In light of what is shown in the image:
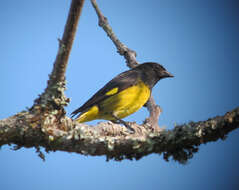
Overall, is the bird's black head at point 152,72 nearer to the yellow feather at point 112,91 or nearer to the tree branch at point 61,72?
the yellow feather at point 112,91

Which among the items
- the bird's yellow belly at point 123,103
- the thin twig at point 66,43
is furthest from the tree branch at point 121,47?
the thin twig at point 66,43

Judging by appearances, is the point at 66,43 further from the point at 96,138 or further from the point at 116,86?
the point at 116,86

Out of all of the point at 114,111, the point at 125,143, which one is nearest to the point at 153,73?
the point at 114,111

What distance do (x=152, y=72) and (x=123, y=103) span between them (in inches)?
61.3

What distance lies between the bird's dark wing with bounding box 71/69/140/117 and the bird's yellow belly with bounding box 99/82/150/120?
14 cm

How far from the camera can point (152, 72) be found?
7695 millimetres

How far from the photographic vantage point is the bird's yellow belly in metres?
6.57

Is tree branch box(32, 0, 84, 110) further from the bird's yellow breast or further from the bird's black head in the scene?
the bird's black head

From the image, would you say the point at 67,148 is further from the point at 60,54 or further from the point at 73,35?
the point at 73,35

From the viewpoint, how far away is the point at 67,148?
3.31m

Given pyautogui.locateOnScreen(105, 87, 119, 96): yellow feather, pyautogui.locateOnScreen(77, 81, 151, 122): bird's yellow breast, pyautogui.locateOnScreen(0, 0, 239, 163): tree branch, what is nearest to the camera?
pyautogui.locateOnScreen(0, 0, 239, 163): tree branch

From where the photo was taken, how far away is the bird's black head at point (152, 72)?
7.34m

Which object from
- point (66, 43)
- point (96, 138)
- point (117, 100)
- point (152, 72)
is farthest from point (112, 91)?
point (66, 43)

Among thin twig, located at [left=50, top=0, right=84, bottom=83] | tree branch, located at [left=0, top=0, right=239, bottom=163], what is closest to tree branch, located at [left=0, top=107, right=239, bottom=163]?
Answer: tree branch, located at [left=0, top=0, right=239, bottom=163]
